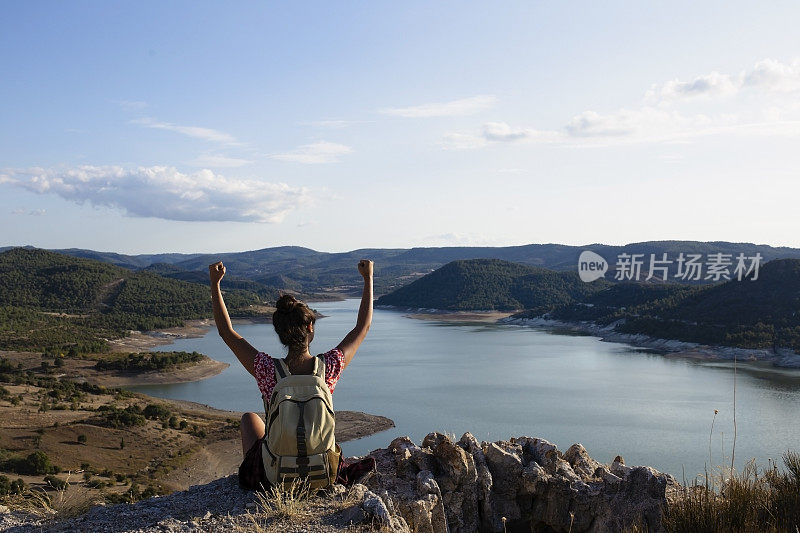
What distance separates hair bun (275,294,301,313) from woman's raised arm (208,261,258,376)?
0.27m

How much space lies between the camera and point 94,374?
39344 millimetres

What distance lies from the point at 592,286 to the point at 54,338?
68852 mm

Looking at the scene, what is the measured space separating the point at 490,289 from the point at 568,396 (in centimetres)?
6277

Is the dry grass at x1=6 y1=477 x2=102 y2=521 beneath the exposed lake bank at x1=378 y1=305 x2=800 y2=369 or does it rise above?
above

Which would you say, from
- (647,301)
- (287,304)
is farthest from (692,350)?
(287,304)

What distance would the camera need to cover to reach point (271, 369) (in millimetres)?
3182

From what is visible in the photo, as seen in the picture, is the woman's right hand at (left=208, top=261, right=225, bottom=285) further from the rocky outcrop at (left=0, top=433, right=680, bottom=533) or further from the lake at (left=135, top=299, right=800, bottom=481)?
the lake at (left=135, top=299, right=800, bottom=481)

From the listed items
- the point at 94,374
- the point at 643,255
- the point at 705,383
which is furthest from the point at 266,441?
the point at 643,255

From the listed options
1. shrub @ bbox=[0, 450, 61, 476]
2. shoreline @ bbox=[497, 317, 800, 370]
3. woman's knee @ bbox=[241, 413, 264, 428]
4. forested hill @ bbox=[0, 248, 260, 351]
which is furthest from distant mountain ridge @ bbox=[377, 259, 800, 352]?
woman's knee @ bbox=[241, 413, 264, 428]

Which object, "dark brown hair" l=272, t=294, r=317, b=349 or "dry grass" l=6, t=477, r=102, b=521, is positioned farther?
"dry grass" l=6, t=477, r=102, b=521

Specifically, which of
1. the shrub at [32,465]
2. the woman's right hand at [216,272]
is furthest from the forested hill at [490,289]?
the woman's right hand at [216,272]

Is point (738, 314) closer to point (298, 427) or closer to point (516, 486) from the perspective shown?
point (516, 486)

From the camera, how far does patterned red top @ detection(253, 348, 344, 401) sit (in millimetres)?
3191

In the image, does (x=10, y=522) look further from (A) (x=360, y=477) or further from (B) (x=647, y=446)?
(B) (x=647, y=446)
